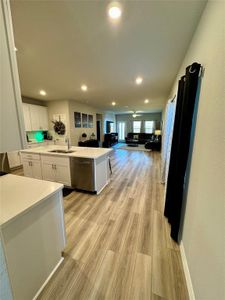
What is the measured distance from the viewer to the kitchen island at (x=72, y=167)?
2.80m

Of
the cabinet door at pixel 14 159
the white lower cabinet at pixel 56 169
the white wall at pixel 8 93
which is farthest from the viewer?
the cabinet door at pixel 14 159

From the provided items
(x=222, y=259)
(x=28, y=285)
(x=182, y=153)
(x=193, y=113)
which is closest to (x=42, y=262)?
(x=28, y=285)

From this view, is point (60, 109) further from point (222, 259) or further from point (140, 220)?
point (222, 259)

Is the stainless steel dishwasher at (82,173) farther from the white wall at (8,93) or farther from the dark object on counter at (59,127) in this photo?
the dark object on counter at (59,127)

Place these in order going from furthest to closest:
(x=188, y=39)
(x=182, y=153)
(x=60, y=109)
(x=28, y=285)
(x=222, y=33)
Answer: (x=60, y=109), (x=188, y=39), (x=182, y=153), (x=28, y=285), (x=222, y=33)

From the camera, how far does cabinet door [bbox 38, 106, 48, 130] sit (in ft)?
18.1

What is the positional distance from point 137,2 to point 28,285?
8.60 ft

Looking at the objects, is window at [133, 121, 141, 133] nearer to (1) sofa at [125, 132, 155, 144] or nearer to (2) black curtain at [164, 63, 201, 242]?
(1) sofa at [125, 132, 155, 144]

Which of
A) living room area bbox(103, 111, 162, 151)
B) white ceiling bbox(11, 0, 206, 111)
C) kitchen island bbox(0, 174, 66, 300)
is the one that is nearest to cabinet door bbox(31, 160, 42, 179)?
kitchen island bbox(0, 174, 66, 300)

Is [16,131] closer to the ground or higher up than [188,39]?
closer to the ground

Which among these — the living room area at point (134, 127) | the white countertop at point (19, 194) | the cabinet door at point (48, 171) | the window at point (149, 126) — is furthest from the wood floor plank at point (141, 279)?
the window at point (149, 126)

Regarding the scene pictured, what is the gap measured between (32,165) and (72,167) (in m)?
1.25

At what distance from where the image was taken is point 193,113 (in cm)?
136

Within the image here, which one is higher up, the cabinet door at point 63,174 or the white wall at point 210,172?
the white wall at point 210,172
